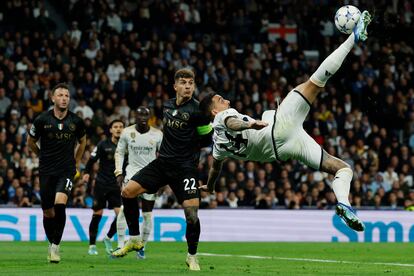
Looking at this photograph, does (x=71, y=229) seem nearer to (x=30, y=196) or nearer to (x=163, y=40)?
(x=30, y=196)

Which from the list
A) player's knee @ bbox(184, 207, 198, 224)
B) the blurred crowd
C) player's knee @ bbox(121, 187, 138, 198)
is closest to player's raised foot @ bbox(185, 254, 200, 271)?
player's knee @ bbox(184, 207, 198, 224)

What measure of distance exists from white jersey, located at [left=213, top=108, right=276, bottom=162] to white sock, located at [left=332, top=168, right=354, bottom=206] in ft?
3.16

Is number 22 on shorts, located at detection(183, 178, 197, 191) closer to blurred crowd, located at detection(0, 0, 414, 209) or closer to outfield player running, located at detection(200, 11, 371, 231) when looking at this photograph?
outfield player running, located at detection(200, 11, 371, 231)

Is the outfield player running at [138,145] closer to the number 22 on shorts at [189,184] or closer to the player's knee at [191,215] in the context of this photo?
the number 22 on shorts at [189,184]

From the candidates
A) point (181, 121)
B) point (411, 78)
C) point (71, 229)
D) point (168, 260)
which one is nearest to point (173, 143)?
point (181, 121)

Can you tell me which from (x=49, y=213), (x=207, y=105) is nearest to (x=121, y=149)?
(x=49, y=213)

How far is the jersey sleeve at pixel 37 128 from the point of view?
15.5 meters

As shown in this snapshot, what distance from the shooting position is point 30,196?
25.3m

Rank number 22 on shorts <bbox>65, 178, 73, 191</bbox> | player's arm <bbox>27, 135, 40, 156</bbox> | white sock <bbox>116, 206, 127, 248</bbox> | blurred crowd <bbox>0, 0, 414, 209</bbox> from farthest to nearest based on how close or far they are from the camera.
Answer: blurred crowd <bbox>0, 0, 414, 209</bbox> → white sock <bbox>116, 206, 127, 248</bbox> → player's arm <bbox>27, 135, 40, 156</bbox> → number 22 on shorts <bbox>65, 178, 73, 191</bbox>

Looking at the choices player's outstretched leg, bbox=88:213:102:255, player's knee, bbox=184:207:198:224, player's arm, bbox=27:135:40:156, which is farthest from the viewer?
player's outstretched leg, bbox=88:213:102:255

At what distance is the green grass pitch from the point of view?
13.7 m

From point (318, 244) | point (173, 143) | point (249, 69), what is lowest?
point (318, 244)

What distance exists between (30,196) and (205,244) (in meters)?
4.89

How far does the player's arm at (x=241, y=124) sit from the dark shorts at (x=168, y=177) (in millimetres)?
1562
